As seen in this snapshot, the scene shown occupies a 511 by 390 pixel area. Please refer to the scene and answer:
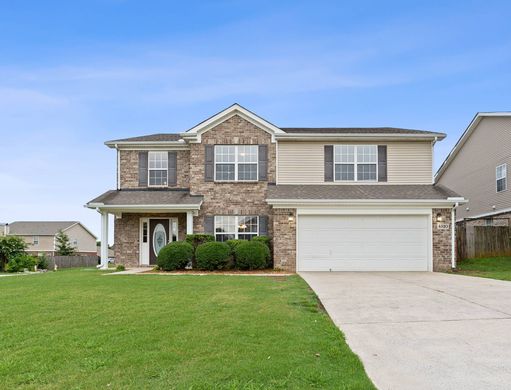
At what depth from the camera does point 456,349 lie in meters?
5.27

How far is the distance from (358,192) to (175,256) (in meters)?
7.33

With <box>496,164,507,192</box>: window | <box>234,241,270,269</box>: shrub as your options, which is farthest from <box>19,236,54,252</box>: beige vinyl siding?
<box>496,164,507,192</box>: window

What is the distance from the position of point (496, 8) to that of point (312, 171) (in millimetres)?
9410

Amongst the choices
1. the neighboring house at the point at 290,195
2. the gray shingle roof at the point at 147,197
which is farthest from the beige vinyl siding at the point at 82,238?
the neighboring house at the point at 290,195

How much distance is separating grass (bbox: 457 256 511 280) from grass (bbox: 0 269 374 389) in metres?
8.49

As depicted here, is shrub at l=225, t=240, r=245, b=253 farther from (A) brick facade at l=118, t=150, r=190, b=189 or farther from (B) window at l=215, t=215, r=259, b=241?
(A) brick facade at l=118, t=150, r=190, b=189

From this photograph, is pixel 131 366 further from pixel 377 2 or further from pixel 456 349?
pixel 377 2

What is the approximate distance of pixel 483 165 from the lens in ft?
76.3

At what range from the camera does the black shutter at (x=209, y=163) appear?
18.0m

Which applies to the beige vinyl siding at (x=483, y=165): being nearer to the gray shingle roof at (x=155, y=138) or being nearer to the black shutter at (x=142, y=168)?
the gray shingle roof at (x=155, y=138)

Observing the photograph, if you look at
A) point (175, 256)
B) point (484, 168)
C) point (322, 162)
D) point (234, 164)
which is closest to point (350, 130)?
point (322, 162)

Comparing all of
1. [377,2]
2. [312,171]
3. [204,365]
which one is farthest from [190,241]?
[204,365]

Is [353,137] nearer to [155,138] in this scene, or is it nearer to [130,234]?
[155,138]

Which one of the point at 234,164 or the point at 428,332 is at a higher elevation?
the point at 234,164
